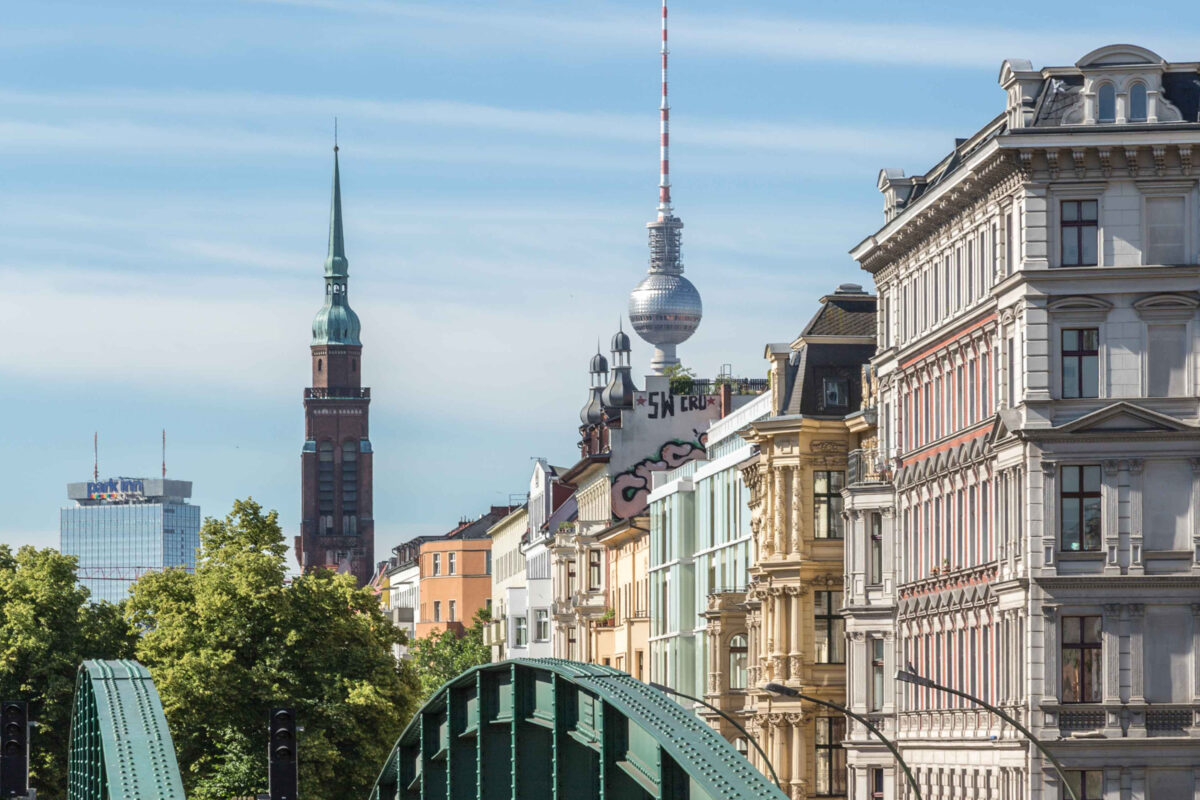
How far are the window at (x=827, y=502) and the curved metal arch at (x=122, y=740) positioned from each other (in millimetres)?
43705

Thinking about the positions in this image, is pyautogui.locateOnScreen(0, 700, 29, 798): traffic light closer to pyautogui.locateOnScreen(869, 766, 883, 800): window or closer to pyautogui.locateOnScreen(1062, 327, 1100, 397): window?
pyautogui.locateOnScreen(1062, 327, 1100, 397): window

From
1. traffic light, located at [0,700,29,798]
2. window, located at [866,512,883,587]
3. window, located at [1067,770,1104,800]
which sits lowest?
window, located at [1067,770,1104,800]

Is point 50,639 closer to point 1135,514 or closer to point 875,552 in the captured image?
point 875,552

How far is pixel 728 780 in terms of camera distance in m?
19.8

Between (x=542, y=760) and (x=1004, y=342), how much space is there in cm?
3988

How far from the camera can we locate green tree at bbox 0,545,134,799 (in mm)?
Result: 90438

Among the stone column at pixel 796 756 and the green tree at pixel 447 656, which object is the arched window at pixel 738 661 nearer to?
the stone column at pixel 796 756

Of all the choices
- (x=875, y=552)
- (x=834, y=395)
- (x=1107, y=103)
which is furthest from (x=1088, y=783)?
(x=834, y=395)

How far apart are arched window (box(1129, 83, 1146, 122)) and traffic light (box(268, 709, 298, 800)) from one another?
33978 mm

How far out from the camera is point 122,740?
111ft

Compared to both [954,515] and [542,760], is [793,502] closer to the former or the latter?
[954,515]

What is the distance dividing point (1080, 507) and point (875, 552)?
17.0m

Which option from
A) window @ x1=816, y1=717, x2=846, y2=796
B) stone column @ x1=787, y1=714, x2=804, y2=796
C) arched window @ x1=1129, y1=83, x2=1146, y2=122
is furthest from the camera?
stone column @ x1=787, y1=714, x2=804, y2=796

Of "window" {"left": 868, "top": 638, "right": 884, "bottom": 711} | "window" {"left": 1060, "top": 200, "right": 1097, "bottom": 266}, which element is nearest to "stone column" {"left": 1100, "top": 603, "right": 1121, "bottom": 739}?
"window" {"left": 1060, "top": 200, "right": 1097, "bottom": 266}
